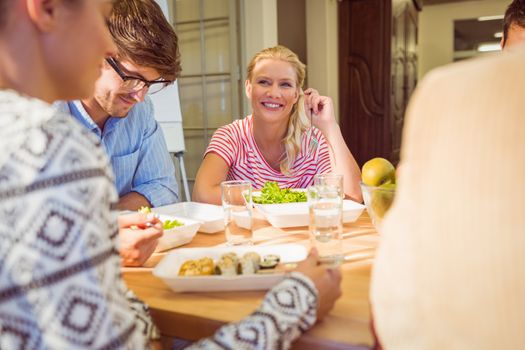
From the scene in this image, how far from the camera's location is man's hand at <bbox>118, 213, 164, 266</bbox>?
1095 mm

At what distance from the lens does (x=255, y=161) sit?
7.41 ft

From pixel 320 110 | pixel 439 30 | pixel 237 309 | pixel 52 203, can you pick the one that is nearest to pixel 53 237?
pixel 52 203

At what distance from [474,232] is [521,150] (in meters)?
0.08

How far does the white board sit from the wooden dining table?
7.58 ft

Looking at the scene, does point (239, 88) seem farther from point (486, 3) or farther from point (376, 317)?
point (486, 3)

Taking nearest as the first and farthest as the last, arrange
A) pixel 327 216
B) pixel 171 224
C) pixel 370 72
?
pixel 327 216 < pixel 171 224 < pixel 370 72

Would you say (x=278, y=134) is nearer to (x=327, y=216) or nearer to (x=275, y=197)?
(x=275, y=197)

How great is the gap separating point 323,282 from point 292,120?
5.27 feet

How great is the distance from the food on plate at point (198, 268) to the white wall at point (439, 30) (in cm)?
778

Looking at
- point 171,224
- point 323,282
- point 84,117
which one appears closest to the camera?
point 323,282

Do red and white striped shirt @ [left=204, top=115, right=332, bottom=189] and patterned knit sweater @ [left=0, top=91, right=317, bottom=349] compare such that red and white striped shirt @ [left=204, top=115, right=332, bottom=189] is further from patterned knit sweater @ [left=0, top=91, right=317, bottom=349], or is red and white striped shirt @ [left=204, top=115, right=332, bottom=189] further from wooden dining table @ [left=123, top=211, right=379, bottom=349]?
patterned knit sweater @ [left=0, top=91, right=317, bottom=349]

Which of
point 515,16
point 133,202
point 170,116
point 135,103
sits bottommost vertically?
point 133,202

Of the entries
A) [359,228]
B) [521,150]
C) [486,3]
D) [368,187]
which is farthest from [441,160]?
[486,3]

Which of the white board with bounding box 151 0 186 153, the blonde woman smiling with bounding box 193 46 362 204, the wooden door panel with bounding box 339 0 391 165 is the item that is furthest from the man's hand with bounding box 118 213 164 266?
the wooden door panel with bounding box 339 0 391 165
